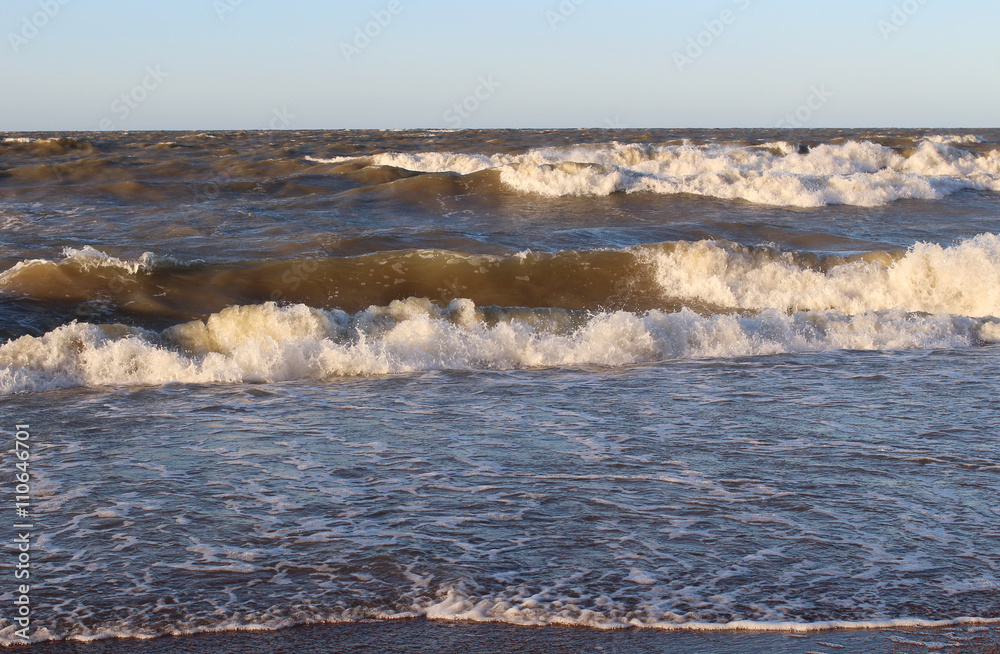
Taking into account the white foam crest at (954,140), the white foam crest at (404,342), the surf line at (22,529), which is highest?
the white foam crest at (954,140)

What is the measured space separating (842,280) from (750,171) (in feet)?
39.6

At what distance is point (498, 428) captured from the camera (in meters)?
5.96

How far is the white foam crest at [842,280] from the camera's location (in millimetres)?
11117

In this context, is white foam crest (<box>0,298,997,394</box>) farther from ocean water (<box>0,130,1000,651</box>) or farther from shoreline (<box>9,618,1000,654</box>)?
shoreline (<box>9,618,1000,654</box>)

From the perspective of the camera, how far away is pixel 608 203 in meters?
20.0

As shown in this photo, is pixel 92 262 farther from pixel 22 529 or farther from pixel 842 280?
pixel 842 280

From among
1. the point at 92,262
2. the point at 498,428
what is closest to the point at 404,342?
the point at 498,428

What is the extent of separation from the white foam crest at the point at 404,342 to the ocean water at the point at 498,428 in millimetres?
33

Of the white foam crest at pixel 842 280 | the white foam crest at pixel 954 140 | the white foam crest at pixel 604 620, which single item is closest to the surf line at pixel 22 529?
the white foam crest at pixel 604 620

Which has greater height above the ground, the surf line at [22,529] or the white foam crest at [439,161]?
the white foam crest at [439,161]

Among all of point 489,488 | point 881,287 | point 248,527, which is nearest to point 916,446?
point 489,488

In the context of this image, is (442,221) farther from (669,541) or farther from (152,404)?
(669,541)

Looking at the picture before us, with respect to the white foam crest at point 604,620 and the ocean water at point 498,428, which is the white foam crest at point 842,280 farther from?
the white foam crest at point 604,620

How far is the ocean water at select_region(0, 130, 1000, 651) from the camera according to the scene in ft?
11.8
